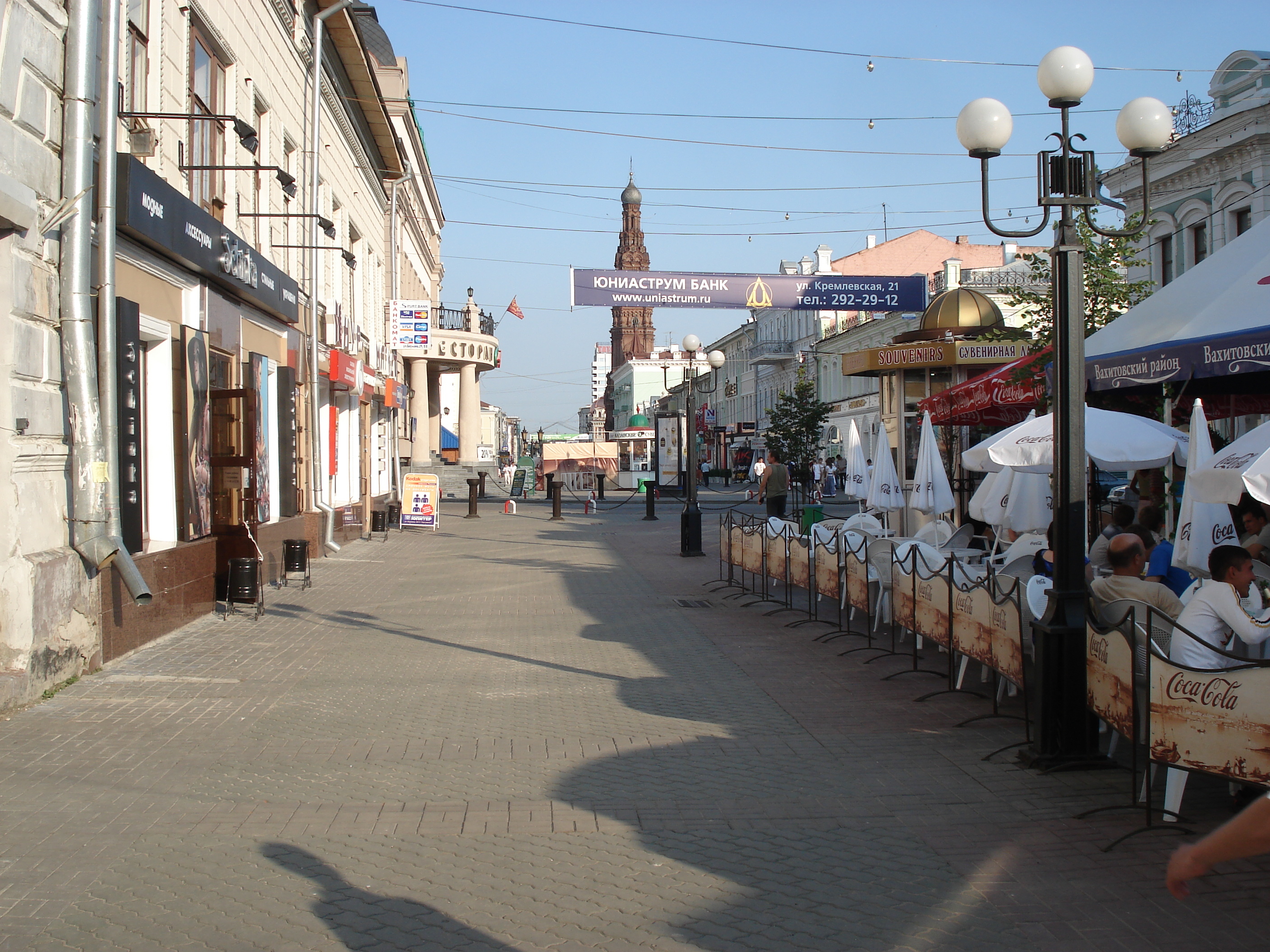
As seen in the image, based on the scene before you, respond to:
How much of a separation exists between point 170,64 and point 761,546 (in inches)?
332

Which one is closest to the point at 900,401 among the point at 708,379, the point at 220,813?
the point at 220,813

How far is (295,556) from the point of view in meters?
14.6

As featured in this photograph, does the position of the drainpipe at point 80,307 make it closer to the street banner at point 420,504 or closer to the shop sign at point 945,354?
the shop sign at point 945,354

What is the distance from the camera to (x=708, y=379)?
278 feet

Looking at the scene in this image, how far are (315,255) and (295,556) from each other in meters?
5.92

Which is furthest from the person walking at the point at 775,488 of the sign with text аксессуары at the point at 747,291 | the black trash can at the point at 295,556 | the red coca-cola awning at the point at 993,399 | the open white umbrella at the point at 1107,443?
the open white umbrella at the point at 1107,443

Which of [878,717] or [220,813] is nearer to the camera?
[220,813]

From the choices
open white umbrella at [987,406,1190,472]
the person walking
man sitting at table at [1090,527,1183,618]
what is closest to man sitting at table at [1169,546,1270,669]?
man sitting at table at [1090,527,1183,618]

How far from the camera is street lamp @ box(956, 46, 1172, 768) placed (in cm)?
590

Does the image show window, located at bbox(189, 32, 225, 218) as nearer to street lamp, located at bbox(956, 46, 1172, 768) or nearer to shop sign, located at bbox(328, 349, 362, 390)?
shop sign, located at bbox(328, 349, 362, 390)

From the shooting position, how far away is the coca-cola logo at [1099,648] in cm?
560

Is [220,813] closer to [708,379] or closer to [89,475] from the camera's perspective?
[89,475]

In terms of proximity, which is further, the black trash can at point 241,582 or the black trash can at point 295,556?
the black trash can at point 295,556

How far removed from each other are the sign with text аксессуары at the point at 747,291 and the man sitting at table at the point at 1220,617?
13704 millimetres
